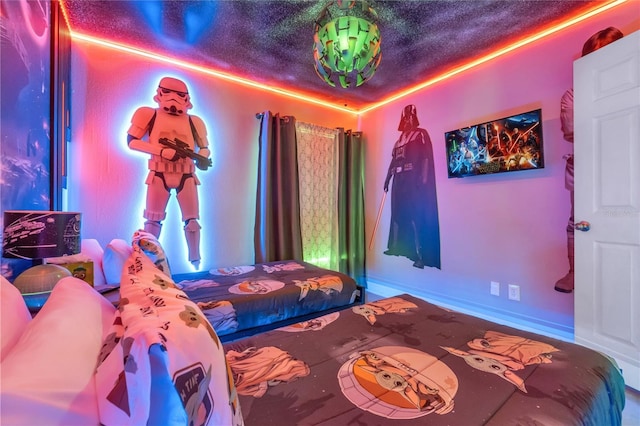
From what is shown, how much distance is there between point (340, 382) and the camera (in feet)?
2.86

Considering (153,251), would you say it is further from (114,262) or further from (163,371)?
(163,371)

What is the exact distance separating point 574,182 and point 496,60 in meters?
1.35

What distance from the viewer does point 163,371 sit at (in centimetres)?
43

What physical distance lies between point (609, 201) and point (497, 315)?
1.30m

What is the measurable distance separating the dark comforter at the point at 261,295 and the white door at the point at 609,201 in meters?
1.54

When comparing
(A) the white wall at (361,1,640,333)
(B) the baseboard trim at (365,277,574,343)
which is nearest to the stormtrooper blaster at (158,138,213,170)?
(A) the white wall at (361,1,640,333)

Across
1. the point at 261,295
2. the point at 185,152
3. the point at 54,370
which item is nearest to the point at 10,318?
the point at 54,370

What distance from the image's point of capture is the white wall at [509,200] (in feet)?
6.88

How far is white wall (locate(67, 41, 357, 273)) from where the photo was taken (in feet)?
7.41

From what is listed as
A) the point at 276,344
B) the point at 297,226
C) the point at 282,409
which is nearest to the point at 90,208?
the point at 297,226

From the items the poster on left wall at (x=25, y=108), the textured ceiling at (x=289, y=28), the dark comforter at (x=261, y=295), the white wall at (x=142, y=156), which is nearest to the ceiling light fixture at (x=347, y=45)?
the textured ceiling at (x=289, y=28)

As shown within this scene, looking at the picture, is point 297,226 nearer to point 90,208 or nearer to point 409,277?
point 409,277

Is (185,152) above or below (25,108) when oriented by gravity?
above

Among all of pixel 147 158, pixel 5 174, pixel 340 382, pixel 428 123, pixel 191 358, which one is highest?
pixel 428 123
